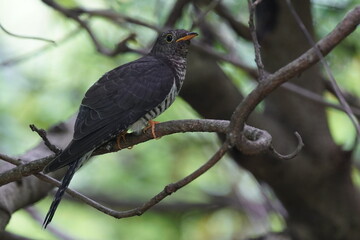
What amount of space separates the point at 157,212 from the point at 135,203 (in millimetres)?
223

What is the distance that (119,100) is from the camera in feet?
12.0

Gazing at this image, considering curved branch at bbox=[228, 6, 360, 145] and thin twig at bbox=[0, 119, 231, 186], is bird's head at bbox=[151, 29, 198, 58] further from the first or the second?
curved branch at bbox=[228, 6, 360, 145]

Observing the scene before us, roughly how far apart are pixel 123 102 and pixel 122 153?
2.92m

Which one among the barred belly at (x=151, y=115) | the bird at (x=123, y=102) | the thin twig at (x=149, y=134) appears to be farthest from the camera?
the barred belly at (x=151, y=115)

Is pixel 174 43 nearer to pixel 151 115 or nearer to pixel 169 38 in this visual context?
pixel 169 38

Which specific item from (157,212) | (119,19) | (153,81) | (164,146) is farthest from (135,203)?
(153,81)

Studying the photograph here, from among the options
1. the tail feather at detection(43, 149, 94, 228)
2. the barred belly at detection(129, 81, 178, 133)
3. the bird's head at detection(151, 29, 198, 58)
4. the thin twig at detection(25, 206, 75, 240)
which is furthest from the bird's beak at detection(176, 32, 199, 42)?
the thin twig at detection(25, 206, 75, 240)

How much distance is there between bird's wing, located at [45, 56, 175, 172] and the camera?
3369 millimetres

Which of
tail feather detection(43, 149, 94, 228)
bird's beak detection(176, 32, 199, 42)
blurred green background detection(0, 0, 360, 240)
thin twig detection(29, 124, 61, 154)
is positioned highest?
thin twig detection(29, 124, 61, 154)

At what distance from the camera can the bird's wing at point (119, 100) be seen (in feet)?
11.1

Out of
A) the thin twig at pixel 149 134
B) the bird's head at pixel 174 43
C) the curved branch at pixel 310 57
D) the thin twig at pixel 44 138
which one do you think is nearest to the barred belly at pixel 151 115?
the thin twig at pixel 149 134

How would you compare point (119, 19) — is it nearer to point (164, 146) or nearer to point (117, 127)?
point (117, 127)

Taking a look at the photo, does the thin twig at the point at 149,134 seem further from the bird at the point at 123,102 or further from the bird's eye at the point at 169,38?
the bird's eye at the point at 169,38

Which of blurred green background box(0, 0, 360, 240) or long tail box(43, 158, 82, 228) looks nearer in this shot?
long tail box(43, 158, 82, 228)
